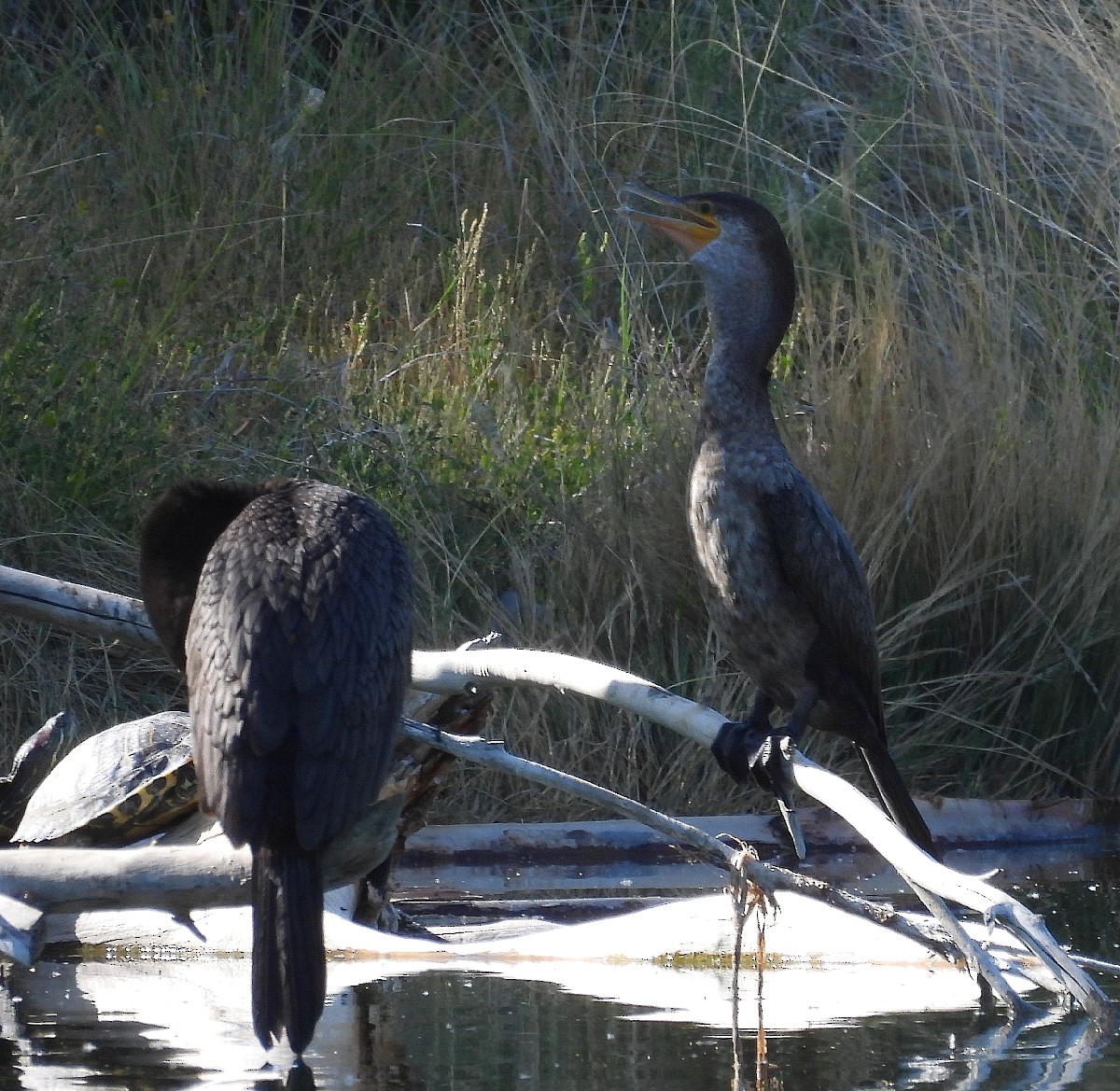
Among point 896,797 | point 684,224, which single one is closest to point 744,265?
point 684,224

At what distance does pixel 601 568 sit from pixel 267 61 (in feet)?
14.2

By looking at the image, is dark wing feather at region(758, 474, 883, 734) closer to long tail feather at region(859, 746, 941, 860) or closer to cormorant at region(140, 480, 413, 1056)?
long tail feather at region(859, 746, 941, 860)

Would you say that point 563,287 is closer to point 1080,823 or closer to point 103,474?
point 103,474

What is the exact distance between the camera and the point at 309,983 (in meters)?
2.92

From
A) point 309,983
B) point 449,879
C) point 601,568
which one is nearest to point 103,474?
point 601,568

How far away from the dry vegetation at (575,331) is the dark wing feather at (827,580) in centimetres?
106

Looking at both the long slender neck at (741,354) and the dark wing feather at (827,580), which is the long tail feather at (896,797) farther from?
the long slender neck at (741,354)

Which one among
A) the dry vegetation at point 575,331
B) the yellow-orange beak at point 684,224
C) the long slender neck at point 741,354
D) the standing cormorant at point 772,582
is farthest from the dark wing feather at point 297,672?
the dry vegetation at point 575,331

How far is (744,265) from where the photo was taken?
4480mm

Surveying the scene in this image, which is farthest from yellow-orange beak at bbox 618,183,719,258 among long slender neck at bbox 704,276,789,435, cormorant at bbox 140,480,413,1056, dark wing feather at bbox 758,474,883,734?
cormorant at bbox 140,480,413,1056

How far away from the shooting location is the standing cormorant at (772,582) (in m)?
4.18

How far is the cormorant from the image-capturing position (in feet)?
9.62

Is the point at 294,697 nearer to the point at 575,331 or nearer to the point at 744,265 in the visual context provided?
the point at 744,265

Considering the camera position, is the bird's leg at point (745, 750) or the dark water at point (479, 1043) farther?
the bird's leg at point (745, 750)
